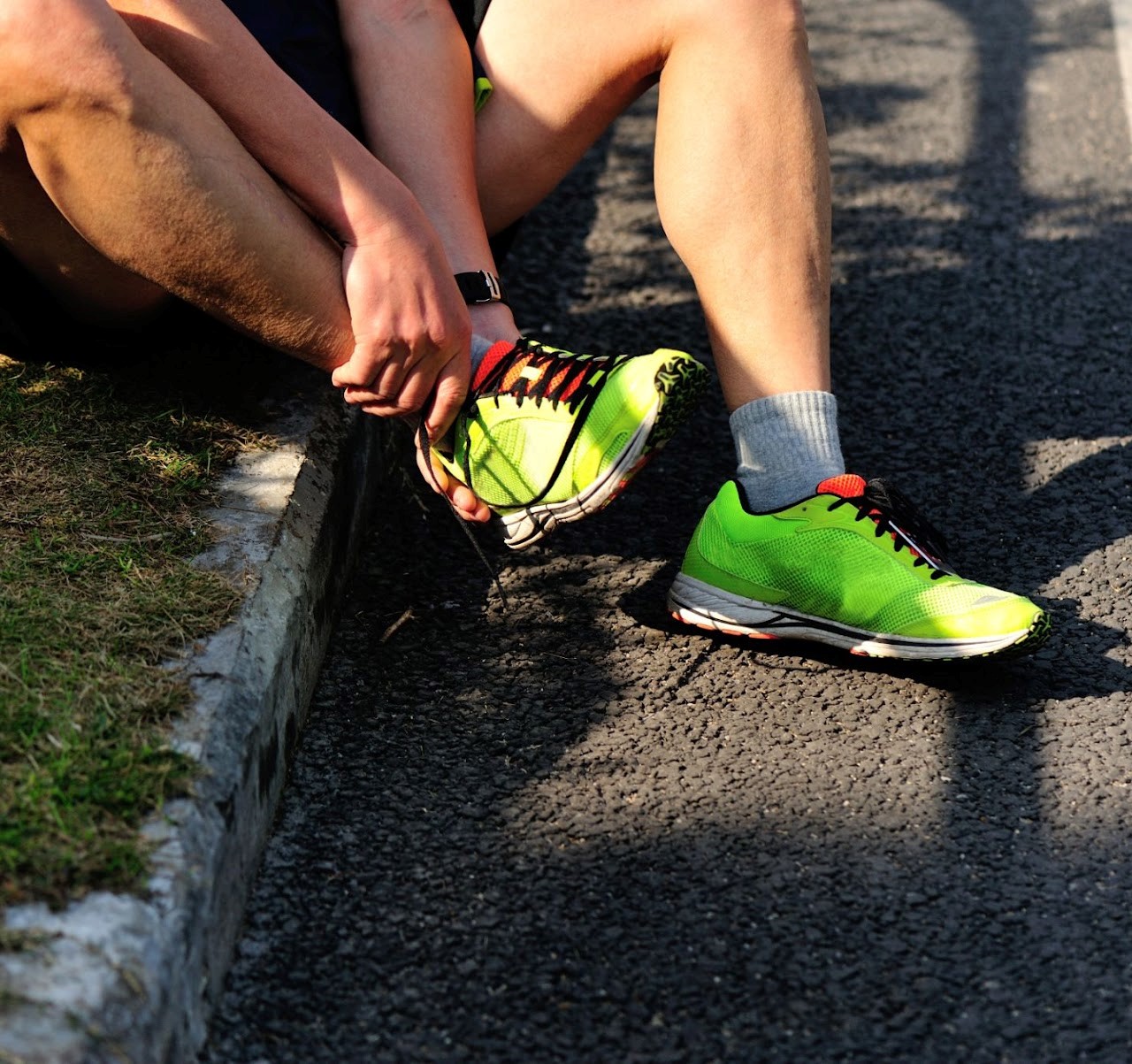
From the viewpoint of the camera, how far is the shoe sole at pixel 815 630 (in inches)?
75.1

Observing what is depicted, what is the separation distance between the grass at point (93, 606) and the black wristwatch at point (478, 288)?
0.43 meters

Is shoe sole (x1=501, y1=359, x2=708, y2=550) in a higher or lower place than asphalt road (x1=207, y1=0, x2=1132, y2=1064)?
higher

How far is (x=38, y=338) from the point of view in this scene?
212 cm

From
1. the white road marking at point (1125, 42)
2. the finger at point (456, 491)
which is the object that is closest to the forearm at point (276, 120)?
the finger at point (456, 491)

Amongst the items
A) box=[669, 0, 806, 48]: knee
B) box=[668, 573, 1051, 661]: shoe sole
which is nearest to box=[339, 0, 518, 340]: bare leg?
box=[669, 0, 806, 48]: knee

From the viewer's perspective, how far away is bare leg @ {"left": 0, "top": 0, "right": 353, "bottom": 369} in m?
1.61

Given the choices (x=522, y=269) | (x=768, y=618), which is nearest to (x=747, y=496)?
(x=768, y=618)

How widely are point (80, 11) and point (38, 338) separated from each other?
25.6 inches

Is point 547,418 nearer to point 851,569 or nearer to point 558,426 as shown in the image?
point 558,426

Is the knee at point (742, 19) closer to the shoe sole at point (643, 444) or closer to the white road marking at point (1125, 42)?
the shoe sole at point (643, 444)

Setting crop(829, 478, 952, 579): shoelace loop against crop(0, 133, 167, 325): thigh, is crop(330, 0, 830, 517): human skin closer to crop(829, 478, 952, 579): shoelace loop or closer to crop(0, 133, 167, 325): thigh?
crop(829, 478, 952, 579): shoelace loop

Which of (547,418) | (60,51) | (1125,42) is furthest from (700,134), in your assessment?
(1125,42)

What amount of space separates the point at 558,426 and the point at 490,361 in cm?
17

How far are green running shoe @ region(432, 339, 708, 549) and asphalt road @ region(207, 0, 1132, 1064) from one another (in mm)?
291
